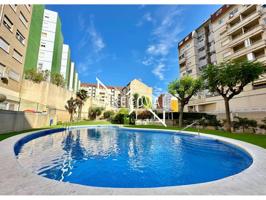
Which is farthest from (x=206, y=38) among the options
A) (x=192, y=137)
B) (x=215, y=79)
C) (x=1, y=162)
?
(x=1, y=162)

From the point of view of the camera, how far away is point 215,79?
1570 cm

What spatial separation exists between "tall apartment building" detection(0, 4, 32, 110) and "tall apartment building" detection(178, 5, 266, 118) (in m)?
28.2

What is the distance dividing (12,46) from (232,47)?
34.7 meters

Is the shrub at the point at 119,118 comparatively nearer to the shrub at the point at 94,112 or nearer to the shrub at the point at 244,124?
the shrub at the point at 94,112

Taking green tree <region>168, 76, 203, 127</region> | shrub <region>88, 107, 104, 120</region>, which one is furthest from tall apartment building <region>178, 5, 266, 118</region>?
shrub <region>88, 107, 104, 120</region>

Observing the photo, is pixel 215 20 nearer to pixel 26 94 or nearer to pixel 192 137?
pixel 192 137

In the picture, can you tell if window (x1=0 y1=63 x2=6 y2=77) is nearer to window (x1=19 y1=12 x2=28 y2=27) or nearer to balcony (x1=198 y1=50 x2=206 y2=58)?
window (x1=19 y1=12 x2=28 y2=27)

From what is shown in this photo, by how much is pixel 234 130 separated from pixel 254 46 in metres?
16.1

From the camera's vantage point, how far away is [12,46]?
17.0m

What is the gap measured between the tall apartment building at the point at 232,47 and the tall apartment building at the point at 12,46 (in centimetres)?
2823

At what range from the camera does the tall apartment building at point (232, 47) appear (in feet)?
74.8

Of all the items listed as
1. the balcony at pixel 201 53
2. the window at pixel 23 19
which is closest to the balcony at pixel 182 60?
the balcony at pixel 201 53

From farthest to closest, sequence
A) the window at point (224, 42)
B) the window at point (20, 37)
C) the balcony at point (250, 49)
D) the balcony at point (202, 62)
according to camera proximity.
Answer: the balcony at point (202, 62)
the window at point (224, 42)
the balcony at point (250, 49)
the window at point (20, 37)

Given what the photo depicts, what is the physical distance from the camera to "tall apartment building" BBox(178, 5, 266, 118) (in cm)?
2281
